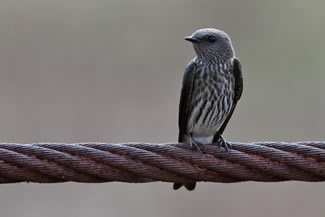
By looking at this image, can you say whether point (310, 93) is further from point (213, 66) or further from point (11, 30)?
point (11, 30)

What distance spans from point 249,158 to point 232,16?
16.4 feet

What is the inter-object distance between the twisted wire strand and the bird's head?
6.25 feet

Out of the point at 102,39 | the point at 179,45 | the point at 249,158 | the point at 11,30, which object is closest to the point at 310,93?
the point at 179,45

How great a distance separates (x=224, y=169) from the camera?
384cm

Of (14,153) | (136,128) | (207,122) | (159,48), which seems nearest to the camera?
(14,153)

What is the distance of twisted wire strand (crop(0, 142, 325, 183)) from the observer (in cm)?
368

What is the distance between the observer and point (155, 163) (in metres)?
3.76

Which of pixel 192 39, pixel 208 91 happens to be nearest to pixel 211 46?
pixel 192 39

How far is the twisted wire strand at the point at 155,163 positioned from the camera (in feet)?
12.1

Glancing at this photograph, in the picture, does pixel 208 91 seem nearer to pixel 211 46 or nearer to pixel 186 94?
pixel 186 94

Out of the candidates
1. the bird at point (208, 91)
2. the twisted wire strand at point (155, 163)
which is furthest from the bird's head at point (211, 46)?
the twisted wire strand at point (155, 163)

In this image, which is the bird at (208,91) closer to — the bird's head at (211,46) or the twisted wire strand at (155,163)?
the bird's head at (211,46)

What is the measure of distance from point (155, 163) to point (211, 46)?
7.25 feet

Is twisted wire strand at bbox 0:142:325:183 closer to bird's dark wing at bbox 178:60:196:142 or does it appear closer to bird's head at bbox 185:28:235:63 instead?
bird's dark wing at bbox 178:60:196:142
